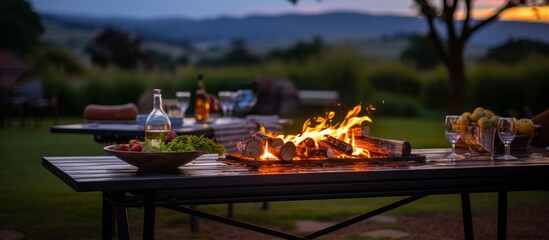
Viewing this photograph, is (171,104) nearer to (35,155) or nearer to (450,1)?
(35,155)

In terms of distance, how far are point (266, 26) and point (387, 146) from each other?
22063 mm

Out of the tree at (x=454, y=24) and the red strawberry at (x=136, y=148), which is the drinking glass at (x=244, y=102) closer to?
the red strawberry at (x=136, y=148)

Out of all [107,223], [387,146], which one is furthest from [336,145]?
[107,223]

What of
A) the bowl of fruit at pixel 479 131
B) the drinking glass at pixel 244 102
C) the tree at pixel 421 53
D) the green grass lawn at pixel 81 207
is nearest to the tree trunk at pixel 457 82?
the green grass lawn at pixel 81 207

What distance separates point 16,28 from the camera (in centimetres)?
1958

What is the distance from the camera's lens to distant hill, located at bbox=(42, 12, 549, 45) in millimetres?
23078

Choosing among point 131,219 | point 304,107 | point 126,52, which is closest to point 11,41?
point 126,52

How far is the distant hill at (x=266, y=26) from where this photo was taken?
75.7 feet

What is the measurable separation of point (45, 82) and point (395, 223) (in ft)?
37.0

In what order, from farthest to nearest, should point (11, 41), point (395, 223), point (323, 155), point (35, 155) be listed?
point (11, 41) → point (35, 155) → point (395, 223) → point (323, 155)

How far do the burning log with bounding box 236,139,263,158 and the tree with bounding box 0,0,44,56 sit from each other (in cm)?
1693

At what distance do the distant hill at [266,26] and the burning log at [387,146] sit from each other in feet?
62.5

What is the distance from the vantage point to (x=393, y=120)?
640 inches

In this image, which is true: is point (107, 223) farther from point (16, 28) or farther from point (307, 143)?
point (16, 28)
